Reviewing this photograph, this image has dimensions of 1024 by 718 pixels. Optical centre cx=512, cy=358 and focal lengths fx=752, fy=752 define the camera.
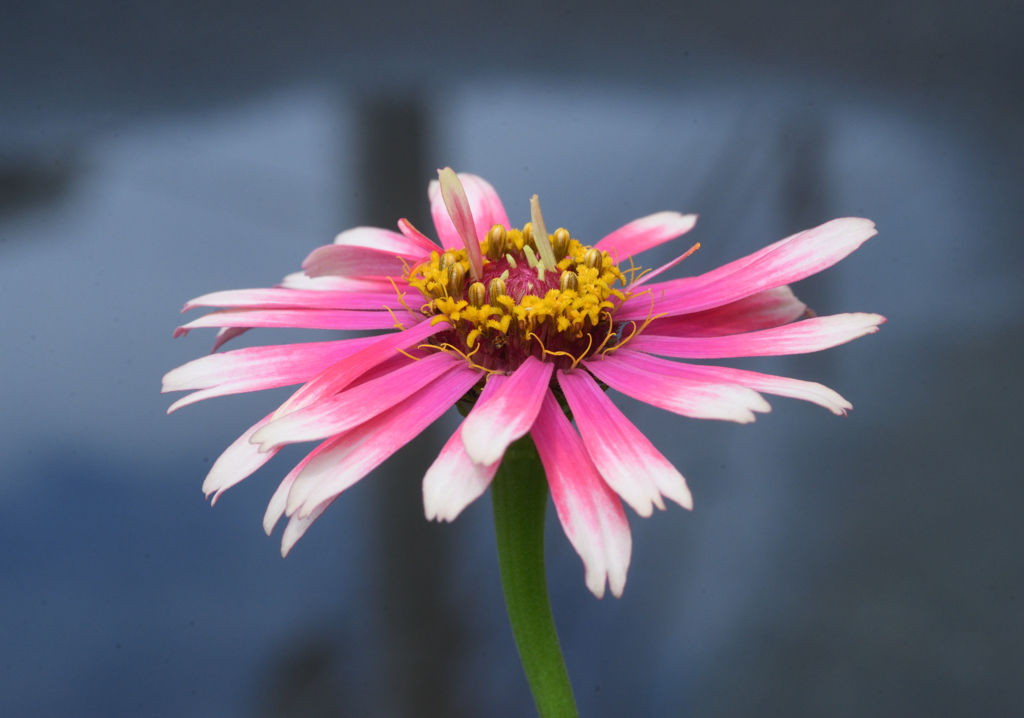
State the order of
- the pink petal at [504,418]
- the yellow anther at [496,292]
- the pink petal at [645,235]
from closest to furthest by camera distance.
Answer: the pink petal at [504,418] < the yellow anther at [496,292] < the pink petal at [645,235]

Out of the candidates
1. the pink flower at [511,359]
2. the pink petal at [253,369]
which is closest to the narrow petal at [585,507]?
the pink flower at [511,359]

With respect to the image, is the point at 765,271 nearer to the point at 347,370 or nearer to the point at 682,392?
the point at 682,392

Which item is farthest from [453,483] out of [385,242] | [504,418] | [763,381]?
[385,242]

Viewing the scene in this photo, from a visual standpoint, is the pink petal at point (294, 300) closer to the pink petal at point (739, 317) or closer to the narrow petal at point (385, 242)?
the narrow petal at point (385, 242)

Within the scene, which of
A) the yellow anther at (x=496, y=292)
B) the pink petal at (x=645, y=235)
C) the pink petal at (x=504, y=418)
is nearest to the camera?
the pink petal at (x=504, y=418)

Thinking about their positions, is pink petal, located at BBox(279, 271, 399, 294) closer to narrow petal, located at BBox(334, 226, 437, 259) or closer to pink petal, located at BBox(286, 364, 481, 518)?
narrow petal, located at BBox(334, 226, 437, 259)

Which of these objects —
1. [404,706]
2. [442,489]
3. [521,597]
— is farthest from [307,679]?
[442,489]
